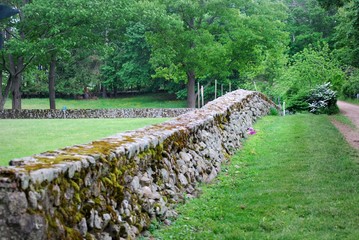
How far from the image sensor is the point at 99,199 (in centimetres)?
439

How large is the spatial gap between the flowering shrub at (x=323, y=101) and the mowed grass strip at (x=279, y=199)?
12.4 meters

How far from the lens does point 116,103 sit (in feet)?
169

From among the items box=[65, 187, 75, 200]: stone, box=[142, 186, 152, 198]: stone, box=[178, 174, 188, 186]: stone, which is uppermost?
box=[65, 187, 75, 200]: stone

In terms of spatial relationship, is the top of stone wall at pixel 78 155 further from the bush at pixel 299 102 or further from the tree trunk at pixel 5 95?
the tree trunk at pixel 5 95

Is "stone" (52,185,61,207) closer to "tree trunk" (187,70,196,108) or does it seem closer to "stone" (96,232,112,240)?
"stone" (96,232,112,240)

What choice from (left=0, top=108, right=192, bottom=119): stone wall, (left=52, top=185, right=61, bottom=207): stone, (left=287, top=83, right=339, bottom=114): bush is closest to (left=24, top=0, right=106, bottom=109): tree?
(left=0, top=108, right=192, bottom=119): stone wall

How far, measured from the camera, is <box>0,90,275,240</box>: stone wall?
3295 millimetres

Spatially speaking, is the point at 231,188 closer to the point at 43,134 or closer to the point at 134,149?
the point at 134,149

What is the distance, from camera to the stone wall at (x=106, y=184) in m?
3.29

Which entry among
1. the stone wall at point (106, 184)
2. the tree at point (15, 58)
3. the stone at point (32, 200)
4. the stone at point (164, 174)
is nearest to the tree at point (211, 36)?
the tree at point (15, 58)

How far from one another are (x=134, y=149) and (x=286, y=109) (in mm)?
20545

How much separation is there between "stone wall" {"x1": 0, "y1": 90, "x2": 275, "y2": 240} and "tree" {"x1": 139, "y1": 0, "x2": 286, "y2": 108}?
24195 millimetres

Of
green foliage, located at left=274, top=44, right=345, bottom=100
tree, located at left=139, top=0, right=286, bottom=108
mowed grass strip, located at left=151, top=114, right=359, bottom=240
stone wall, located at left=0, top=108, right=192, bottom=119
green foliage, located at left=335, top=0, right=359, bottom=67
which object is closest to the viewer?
mowed grass strip, located at left=151, top=114, right=359, bottom=240

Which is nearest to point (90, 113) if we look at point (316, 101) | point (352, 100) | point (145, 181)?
point (316, 101)
